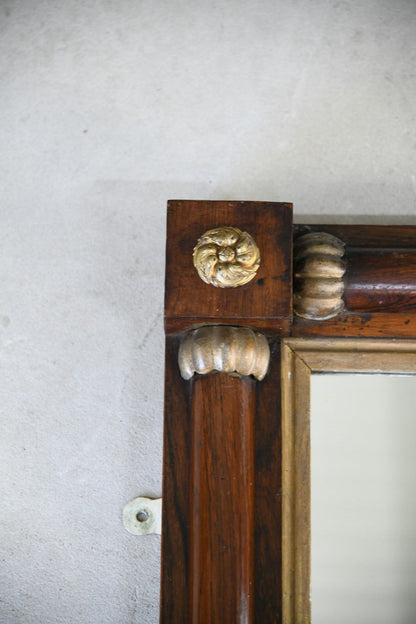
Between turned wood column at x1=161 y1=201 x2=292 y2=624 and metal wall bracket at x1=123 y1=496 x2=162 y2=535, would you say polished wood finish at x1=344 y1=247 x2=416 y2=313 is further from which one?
metal wall bracket at x1=123 y1=496 x2=162 y2=535

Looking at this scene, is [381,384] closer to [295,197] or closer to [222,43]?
[295,197]

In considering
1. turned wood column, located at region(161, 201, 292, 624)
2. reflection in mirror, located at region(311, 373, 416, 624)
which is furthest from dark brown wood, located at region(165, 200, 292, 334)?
reflection in mirror, located at region(311, 373, 416, 624)

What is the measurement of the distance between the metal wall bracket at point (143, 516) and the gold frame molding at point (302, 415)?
0.14 meters

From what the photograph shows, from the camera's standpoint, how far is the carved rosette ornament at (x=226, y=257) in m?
0.48

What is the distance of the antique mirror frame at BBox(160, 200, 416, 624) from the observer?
0.49 m

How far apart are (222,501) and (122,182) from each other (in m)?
0.39

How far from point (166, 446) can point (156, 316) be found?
16cm

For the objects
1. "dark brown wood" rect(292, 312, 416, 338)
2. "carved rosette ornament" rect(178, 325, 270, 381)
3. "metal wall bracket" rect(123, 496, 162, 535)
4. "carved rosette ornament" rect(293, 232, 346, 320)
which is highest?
"carved rosette ornament" rect(293, 232, 346, 320)

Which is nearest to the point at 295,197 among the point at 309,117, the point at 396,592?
the point at 309,117

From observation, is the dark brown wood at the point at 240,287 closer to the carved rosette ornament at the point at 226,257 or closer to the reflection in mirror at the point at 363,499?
the carved rosette ornament at the point at 226,257

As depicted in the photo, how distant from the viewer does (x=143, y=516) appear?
0.60 m

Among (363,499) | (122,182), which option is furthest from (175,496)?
(122,182)

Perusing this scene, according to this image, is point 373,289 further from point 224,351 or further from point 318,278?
point 224,351

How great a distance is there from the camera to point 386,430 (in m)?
0.56
